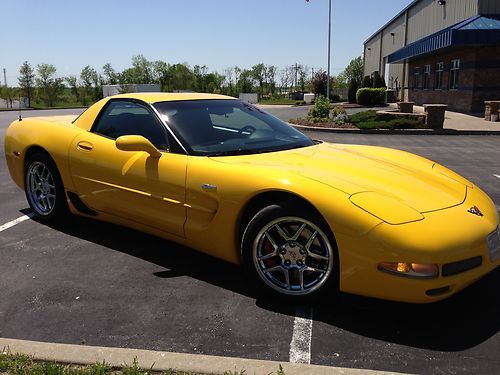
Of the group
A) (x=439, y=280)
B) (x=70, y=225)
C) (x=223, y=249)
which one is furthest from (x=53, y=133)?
(x=439, y=280)

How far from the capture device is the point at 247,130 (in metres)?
4.39

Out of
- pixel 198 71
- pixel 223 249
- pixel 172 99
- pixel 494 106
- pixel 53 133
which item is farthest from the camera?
pixel 198 71

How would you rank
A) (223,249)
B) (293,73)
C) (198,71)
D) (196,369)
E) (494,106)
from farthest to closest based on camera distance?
(293,73), (198,71), (494,106), (223,249), (196,369)

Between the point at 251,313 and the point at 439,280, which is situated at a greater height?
the point at 439,280

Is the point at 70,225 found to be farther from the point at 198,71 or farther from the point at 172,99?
the point at 198,71

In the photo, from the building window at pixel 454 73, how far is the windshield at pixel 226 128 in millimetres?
23364

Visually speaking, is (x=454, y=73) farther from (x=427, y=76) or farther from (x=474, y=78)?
(x=427, y=76)

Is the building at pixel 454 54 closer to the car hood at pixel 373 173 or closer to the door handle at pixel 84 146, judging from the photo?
the car hood at pixel 373 173

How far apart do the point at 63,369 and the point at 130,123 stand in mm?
2457

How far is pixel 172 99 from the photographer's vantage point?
14.5 ft

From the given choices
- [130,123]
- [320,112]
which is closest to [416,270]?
[130,123]

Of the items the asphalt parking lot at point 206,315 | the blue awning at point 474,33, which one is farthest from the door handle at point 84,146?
the blue awning at point 474,33

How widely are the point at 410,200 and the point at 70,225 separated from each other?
349cm

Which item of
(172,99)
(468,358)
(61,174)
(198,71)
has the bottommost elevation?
(468,358)
